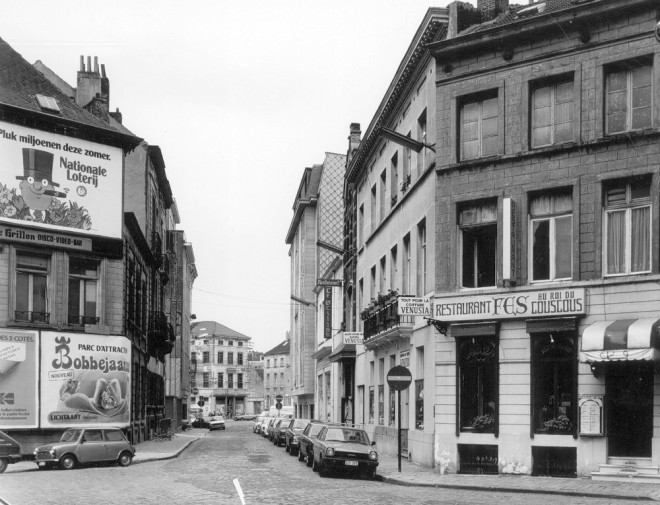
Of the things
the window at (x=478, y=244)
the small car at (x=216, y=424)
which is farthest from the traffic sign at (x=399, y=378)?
the small car at (x=216, y=424)

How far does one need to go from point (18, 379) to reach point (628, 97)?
812 inches

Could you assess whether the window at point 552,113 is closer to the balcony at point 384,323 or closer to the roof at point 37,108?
the balcony at point 384,323

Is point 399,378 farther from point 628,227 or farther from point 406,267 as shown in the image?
point 406,267

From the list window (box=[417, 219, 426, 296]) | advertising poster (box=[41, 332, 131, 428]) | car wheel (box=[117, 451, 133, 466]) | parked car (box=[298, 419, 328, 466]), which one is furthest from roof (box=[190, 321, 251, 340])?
car wheel (box=[117, 451, 133, 466])

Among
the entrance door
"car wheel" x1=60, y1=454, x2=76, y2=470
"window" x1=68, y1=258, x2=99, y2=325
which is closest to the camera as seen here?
the entrance door

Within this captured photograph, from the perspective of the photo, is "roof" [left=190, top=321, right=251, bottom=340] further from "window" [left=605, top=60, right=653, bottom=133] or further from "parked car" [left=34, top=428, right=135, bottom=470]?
"window" [left=605, top=60, right=653, bottom=133]

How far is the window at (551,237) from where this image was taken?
22.9m

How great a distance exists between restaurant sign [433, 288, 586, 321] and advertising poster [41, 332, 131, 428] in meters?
13.9

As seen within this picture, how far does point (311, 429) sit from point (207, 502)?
1188cm

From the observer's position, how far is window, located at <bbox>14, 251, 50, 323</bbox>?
99.7 feet

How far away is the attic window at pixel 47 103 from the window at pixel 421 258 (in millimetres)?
13227

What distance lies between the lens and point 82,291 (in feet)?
108

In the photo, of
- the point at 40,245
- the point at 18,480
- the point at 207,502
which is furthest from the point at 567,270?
the point at 40,245

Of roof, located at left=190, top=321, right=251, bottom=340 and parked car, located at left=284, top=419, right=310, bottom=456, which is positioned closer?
parked car, located at left=284, top=419, right=310, bottom=456
